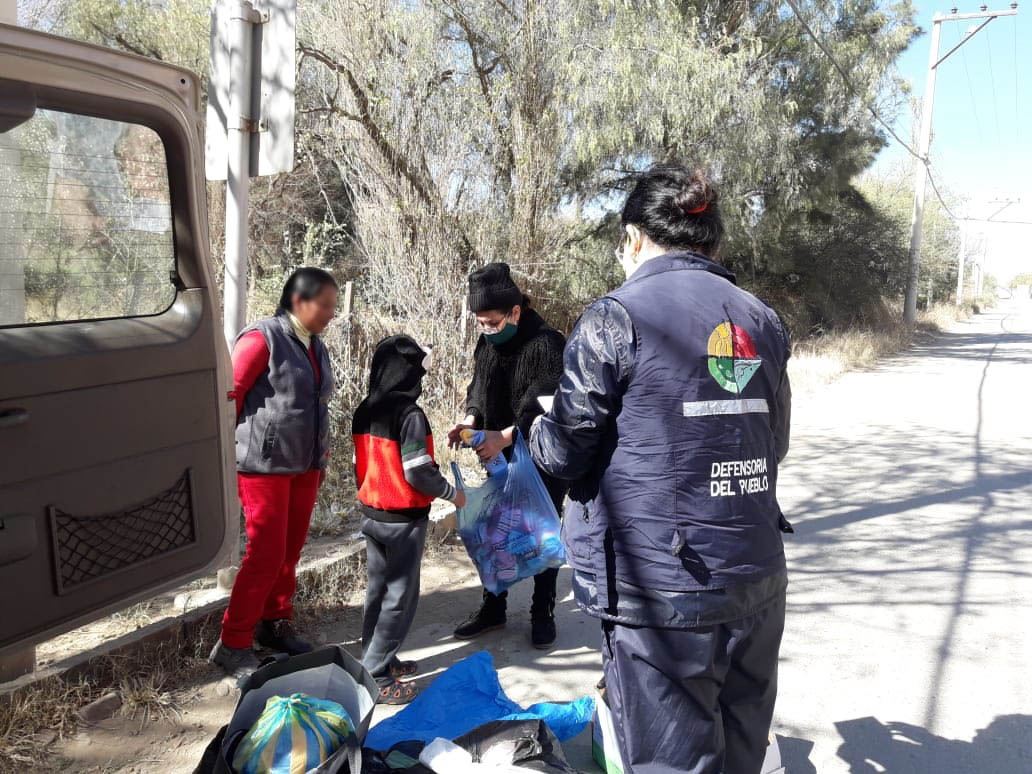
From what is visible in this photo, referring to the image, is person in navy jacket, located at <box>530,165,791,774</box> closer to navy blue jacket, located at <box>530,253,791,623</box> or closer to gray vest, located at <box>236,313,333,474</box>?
navy blue jacket, located at <box>530,253,791,623</box>

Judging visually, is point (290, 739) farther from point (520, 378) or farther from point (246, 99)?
point (246, 99)

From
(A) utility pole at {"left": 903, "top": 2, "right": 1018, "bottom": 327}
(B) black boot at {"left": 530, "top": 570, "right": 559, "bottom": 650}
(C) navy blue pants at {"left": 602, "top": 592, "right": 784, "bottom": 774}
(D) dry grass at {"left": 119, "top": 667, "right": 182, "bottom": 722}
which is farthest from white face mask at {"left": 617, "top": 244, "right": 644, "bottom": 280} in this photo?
(A) utility pole at {"left": 903, "top": 2, "right": 1018, "bottom": 327}

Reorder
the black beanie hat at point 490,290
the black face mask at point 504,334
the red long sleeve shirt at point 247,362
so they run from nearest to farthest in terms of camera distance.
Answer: the red long sleeve shirt at point 247,362, the black beanie hat at point 490,290, the black face mask at point 504,334

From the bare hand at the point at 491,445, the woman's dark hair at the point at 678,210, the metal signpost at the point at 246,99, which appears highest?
the metal signpost at the point at 246,99

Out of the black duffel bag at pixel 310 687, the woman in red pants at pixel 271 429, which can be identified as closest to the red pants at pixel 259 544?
the woman in red pants at pixel 271 429

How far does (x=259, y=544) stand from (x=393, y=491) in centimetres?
65

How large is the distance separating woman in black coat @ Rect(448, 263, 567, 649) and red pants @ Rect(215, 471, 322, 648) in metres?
0.81

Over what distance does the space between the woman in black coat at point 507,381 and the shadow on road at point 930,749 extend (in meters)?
1.48

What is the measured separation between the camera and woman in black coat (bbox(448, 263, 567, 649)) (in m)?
3.83

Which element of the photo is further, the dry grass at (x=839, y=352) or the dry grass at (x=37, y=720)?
the dry grass at (x=839, y=352)

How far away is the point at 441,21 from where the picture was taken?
33.9 ft

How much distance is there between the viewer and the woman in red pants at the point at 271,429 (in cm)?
337

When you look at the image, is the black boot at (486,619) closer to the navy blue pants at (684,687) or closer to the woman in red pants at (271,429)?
the woman in red pants at (271,429)

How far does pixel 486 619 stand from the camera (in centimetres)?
418
